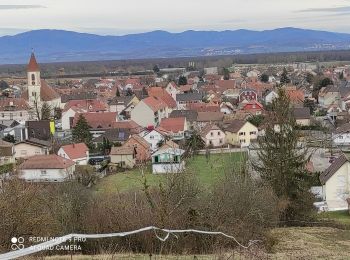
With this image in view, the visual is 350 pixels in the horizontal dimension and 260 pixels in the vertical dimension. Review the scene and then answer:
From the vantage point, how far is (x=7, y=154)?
2938cm

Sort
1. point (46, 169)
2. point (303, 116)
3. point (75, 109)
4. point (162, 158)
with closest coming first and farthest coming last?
1. point (46, 169)
2. point (162, 158)
3. point (303, 116)
4. point (75, 109)

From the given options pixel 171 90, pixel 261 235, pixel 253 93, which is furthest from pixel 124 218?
pixel 171 90

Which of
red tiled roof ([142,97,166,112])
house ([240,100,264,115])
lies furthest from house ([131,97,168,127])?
house ([240,100,264,115])

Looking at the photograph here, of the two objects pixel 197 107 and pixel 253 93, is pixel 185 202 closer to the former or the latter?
pixel 197 107

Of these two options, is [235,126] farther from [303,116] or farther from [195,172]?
[195,172]

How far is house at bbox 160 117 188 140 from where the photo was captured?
3575 cm

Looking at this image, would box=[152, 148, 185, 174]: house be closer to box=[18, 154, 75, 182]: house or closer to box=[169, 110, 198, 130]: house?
box=[18, 154, 75, 182]: house

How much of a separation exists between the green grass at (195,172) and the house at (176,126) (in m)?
5.44

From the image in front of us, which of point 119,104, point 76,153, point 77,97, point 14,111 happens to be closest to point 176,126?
point 76,153

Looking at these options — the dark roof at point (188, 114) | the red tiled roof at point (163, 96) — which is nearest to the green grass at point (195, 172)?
the dark roof at point (188, 114)

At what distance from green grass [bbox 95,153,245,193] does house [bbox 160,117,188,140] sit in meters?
5.44

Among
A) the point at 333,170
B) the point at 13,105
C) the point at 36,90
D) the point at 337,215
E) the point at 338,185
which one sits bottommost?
the point at 337,215

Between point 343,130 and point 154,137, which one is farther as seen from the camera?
point 154,137

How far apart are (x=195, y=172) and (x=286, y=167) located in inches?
269
